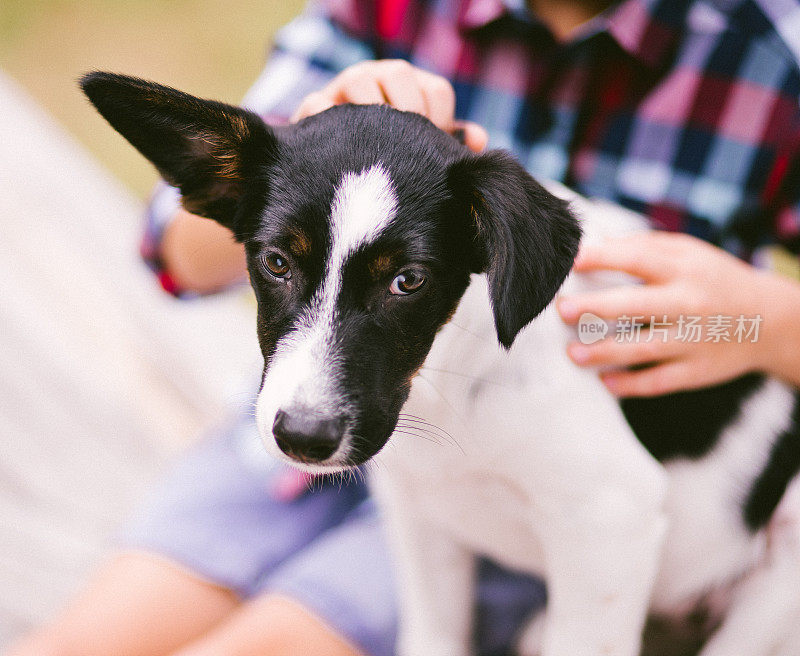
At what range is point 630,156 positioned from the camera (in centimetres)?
161

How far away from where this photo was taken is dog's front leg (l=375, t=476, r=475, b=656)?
1.52 metres

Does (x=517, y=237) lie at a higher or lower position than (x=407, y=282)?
higher

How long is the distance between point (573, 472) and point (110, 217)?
2785 mm

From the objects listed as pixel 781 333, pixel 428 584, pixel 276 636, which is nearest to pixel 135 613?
pixel 276 636

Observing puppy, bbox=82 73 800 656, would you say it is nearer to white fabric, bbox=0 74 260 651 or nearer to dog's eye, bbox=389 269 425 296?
dog's eye, bbox=389 269 425 296

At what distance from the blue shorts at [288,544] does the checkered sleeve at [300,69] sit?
1.85ft

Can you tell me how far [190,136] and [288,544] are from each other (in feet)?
3.76

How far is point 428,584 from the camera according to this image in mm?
1553

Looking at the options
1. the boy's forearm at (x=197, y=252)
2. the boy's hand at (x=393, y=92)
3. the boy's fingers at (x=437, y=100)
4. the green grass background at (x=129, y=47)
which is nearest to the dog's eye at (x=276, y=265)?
the boy's hand at (x=393, y=92)

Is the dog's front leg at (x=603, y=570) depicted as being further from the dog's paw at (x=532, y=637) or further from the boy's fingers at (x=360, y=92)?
the boy's fingers at (x=360, y=92)

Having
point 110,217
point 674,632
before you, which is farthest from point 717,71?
point 110,217

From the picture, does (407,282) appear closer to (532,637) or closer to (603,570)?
(603,570)

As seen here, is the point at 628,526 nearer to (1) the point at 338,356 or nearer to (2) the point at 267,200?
(1) the point at 338,356

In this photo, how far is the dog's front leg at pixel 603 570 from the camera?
1182mm
